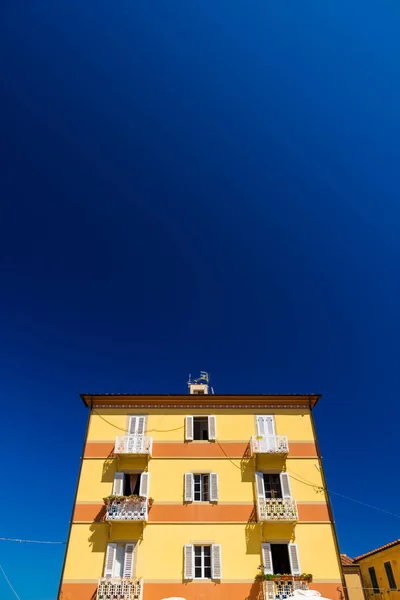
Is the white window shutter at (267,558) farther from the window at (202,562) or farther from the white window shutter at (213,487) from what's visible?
the white window shutter at (213,487)

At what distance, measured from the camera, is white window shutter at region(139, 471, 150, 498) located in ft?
66.0

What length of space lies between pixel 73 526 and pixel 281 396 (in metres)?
13.6

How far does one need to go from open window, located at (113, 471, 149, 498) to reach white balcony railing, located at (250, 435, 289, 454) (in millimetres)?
6165

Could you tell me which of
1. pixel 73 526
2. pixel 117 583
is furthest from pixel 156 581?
pixel 73 526

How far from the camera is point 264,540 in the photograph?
19062 millimetres

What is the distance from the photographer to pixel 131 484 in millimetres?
20812

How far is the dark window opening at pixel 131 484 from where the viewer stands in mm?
20578

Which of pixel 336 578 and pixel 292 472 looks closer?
pixel 336 578

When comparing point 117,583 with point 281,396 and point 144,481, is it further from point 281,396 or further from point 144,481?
point 281,396

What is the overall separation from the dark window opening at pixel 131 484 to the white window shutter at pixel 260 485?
21.3 ft

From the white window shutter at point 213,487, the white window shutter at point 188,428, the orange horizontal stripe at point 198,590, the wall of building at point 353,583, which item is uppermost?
the white window shutter at point 188,428

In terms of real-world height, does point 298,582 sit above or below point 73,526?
below

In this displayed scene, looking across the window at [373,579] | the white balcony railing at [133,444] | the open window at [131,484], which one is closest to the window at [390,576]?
the window at [373,579]

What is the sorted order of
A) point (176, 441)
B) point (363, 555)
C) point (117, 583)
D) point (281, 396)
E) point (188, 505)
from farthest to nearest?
point (363, 555) < point (281, 396) < point (176, 441) < point (188, 505) < point (117, 583)
